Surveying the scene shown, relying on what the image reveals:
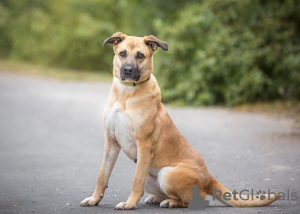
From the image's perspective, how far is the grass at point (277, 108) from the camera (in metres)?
13.8

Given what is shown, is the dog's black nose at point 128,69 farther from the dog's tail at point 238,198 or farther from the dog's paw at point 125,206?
the dog's tail at point 238,198

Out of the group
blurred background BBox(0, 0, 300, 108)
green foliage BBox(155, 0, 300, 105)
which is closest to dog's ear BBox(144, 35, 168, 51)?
blurred background BBox(0, 0, 300, 108)

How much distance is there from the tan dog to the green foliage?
9.45 meters

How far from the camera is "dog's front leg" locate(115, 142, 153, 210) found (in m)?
5.40

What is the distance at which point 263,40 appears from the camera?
15.4 metres

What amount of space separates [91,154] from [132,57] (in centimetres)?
411

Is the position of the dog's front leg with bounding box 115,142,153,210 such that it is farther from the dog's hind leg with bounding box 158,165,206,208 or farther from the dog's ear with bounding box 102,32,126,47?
the dog's ear with bounding box 102,32,126,47

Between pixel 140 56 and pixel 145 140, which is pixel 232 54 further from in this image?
pixel 145 140

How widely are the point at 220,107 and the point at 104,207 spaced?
34.8 ft

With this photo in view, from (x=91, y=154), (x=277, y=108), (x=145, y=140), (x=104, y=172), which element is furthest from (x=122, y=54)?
(x=277, y=108)

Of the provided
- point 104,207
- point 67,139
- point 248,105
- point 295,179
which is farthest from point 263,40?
point 104,207

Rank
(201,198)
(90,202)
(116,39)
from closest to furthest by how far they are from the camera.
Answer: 1. (201,198)
2. (90,202)
3. (116,39)

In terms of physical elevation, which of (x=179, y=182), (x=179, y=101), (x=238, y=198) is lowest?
(x=238, y=198)

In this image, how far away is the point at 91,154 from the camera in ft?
30.6
